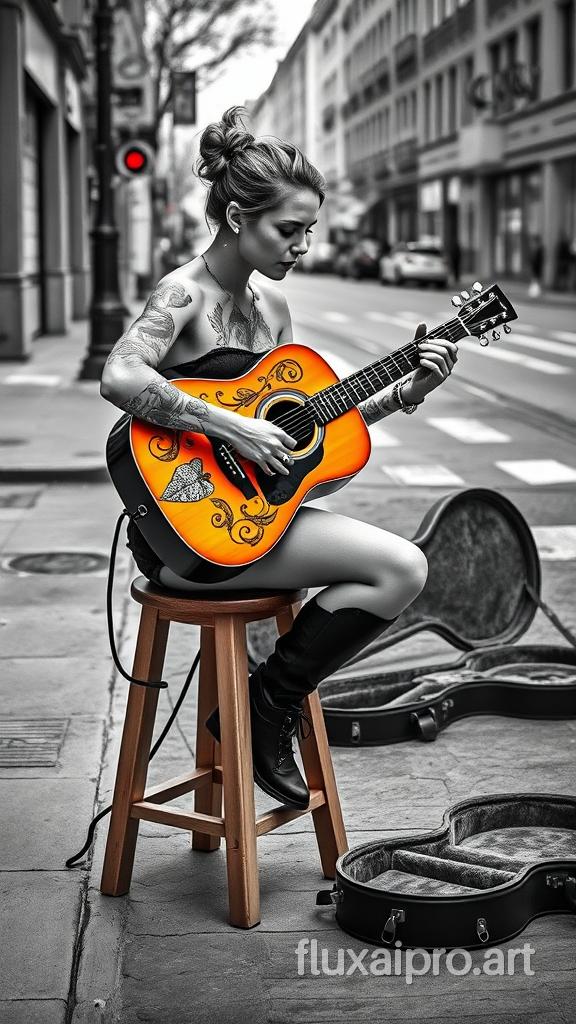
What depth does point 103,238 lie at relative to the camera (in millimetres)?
16391

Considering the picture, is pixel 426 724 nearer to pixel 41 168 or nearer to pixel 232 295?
pixel 232 295

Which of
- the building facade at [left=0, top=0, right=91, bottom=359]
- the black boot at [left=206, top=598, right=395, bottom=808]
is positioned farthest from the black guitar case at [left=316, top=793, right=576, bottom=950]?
the building facade at [left=0, top=0, right=91, bottom=359]

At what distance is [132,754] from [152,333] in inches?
40.6

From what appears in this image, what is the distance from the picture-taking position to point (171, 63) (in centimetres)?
4025

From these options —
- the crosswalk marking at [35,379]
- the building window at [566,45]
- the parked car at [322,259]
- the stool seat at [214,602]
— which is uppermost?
the building window at [566,45]

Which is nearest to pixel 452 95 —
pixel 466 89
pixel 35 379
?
pixel 466 89

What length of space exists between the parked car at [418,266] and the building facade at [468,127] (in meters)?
1.06

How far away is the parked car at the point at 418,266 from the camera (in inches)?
1892

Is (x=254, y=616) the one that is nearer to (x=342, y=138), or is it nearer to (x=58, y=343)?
(x=58, y=343)

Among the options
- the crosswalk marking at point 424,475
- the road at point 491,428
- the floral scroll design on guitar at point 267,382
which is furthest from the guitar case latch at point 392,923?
the crosswalk marking at point 424,475

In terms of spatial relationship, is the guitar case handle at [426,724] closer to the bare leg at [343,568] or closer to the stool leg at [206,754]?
the stool leg at [206,754]

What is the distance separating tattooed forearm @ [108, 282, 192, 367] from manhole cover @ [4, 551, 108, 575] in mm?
4135

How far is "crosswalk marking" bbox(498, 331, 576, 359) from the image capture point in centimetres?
2189

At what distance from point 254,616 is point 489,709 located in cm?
193
